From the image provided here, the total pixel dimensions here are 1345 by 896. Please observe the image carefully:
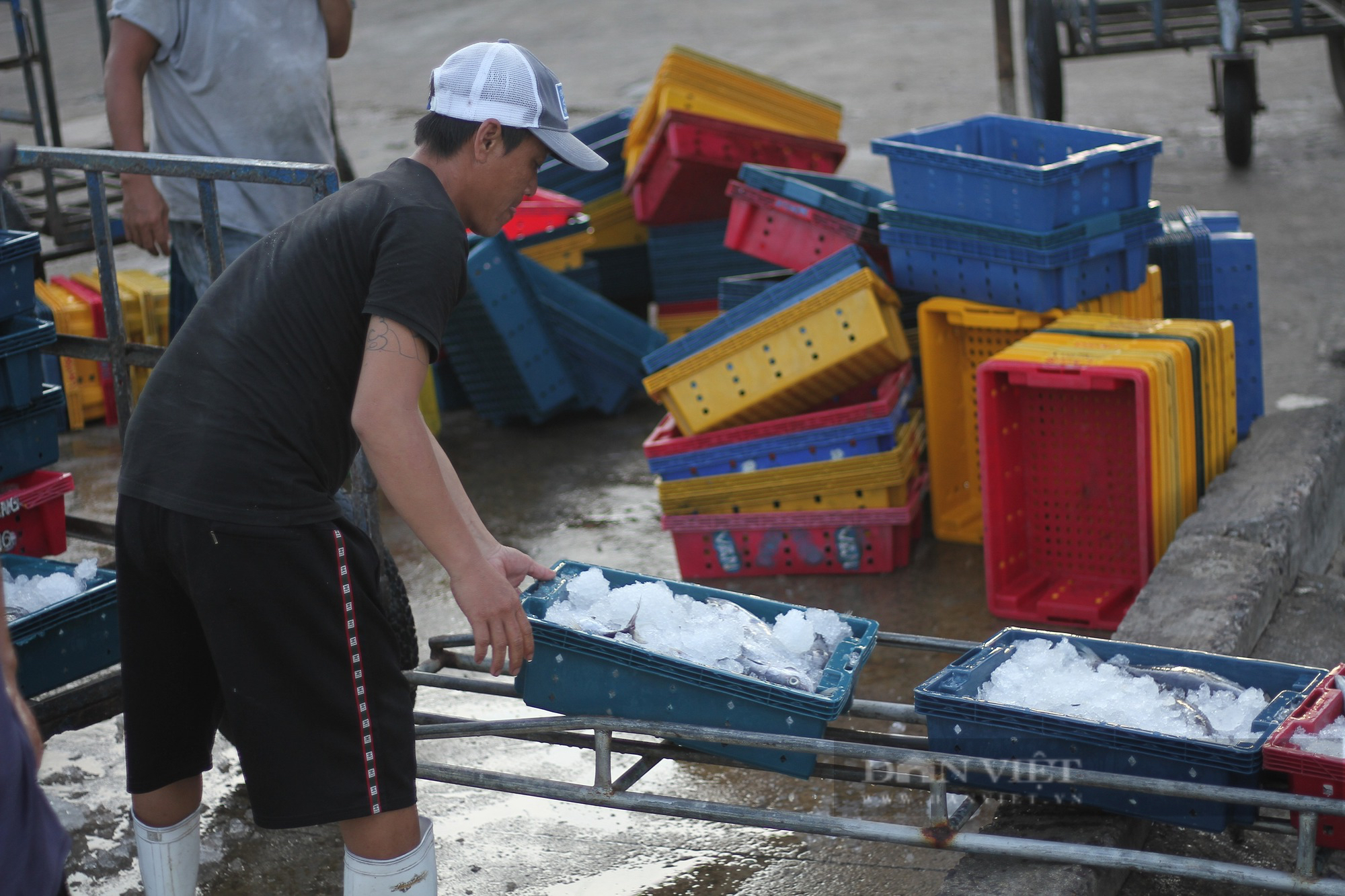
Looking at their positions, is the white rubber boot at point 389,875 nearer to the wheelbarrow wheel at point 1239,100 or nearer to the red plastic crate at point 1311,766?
the red plastic crate at point 1311,766

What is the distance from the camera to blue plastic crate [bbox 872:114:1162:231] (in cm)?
412

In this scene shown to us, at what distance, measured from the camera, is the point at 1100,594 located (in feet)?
13.5

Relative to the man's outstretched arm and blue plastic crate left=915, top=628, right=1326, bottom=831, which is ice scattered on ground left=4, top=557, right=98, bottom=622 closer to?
the man's outstretched arm

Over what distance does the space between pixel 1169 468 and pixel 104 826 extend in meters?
3.06

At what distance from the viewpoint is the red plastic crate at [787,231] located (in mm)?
4781

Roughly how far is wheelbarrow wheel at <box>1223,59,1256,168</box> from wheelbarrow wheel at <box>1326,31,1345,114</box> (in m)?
1.61

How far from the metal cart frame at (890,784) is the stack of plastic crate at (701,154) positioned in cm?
341

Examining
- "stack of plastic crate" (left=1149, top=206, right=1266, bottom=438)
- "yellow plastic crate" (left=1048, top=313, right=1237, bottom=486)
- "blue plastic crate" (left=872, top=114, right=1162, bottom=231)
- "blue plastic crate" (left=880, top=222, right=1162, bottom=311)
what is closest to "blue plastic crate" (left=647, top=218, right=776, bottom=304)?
"blue plastic crate" (left=872, top=114, right=1162, bottom=231)

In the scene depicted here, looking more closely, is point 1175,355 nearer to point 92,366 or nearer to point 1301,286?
point 1301,286

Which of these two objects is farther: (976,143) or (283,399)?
(976,143)

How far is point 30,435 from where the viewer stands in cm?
338

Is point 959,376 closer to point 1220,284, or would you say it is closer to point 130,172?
point 1220,284

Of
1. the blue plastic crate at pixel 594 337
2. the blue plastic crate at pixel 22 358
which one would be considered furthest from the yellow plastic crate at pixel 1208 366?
the blue plastic crate at pixel 22 358

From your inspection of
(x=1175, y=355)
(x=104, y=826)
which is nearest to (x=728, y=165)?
(x=1175, y=355)
